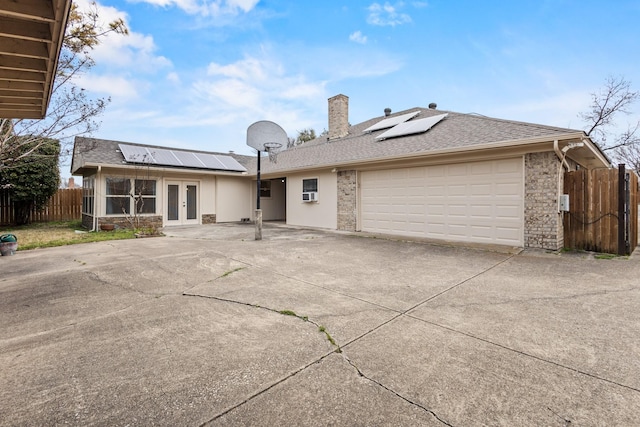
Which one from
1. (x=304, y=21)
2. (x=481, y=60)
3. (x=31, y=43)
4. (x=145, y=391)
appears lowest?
(x=145, y=391)

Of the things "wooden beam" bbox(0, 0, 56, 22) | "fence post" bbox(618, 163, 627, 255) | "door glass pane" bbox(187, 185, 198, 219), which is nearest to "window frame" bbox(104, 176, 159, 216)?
"door glass pane" bbox(187, 185, 198, 219)

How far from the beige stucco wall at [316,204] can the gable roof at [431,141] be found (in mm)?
631

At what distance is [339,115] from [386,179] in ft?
19.4

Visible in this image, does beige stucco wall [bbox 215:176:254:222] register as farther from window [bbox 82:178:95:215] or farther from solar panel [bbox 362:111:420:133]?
solar panel [bbox 362:111:420:133]

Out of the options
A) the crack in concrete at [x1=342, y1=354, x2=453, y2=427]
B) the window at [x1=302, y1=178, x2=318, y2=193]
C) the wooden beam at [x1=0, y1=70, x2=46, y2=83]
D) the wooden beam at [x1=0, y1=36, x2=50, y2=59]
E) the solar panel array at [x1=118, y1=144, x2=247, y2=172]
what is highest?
the solar panel array at [x1=118, y1=144, x2=247, y2=172]

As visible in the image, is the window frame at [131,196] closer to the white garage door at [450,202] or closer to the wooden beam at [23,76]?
the wooden beam at [23,76]

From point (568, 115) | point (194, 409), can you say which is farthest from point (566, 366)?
point (568, 115)

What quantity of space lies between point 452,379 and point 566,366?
0.98 meters

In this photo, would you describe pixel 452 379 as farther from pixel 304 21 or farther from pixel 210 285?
pixel 304 21

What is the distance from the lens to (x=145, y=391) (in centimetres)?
200

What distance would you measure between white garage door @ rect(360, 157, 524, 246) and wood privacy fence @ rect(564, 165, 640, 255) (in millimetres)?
1186

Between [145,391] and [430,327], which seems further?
[430,327]

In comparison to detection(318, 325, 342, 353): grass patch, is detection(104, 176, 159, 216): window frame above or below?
above

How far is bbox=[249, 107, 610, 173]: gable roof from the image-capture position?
270 inches
